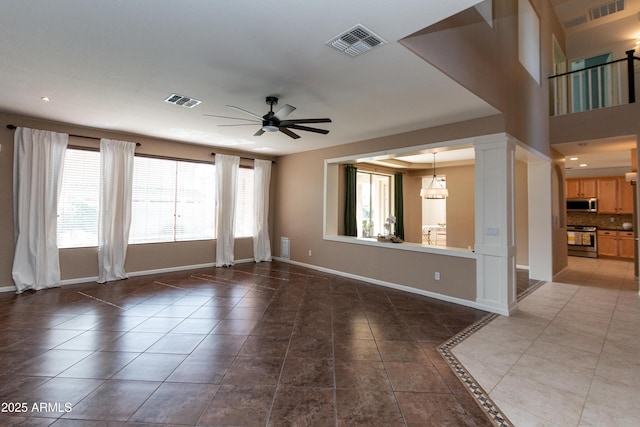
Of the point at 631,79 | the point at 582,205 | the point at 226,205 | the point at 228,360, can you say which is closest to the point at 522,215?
the point at 631,79

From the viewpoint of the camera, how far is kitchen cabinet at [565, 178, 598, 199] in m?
9.02

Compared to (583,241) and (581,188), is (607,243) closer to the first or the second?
(583,241)

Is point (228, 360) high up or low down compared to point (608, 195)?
down

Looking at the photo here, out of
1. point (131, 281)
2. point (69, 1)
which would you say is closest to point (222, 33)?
point (69, 1)

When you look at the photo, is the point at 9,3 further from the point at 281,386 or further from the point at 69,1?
the point at 281,386

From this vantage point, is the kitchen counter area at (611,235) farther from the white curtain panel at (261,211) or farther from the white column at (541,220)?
the white curtain panel at (261,211)

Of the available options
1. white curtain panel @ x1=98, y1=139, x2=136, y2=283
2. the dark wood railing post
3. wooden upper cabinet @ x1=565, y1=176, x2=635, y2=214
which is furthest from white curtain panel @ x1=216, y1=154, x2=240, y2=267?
wooden upper cabinet @ x1=565, y1=176, x2=635, y2=214

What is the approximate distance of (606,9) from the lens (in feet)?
22.4

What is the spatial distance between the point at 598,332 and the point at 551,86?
5.54 meters

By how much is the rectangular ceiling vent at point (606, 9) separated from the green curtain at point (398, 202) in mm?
5843

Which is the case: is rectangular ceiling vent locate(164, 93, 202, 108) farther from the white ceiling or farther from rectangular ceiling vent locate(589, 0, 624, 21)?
rectangular ceiling vent locate(589, 0, 624, 21)

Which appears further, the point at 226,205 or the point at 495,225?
the point at 226,205

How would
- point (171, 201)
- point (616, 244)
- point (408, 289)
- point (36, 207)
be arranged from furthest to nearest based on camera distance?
point (616, 244) → point (171, 201) → point (408, 289) → point (36, 207)

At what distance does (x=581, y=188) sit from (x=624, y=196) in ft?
3.26
